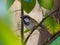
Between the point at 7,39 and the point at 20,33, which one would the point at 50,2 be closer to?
the point at 20,33

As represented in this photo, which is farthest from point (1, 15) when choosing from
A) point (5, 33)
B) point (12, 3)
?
point (12, 3)

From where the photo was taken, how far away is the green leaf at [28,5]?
549mm

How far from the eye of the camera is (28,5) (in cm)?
56

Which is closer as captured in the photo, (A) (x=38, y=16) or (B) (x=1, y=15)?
(B) (x=1, y=15)

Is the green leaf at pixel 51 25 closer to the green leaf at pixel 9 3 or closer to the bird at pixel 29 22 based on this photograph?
the bird at pixel 29 22

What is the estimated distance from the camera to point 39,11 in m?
0.59

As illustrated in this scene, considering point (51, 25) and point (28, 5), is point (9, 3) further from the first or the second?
point (51, 25)

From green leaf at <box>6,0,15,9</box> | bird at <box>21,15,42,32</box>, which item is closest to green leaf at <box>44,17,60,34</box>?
bird at <box>21,15,42,32</box>

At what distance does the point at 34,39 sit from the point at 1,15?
20.3 inches

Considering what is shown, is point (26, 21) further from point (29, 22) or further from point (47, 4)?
point (47, 4)

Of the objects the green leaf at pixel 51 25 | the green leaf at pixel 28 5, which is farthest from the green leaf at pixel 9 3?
the green leaf at pixel 51 25

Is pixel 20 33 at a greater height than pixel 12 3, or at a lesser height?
lesser

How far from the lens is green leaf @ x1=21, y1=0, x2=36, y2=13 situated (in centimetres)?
55

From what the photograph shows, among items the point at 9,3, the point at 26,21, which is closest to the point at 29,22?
the point at 26,21
